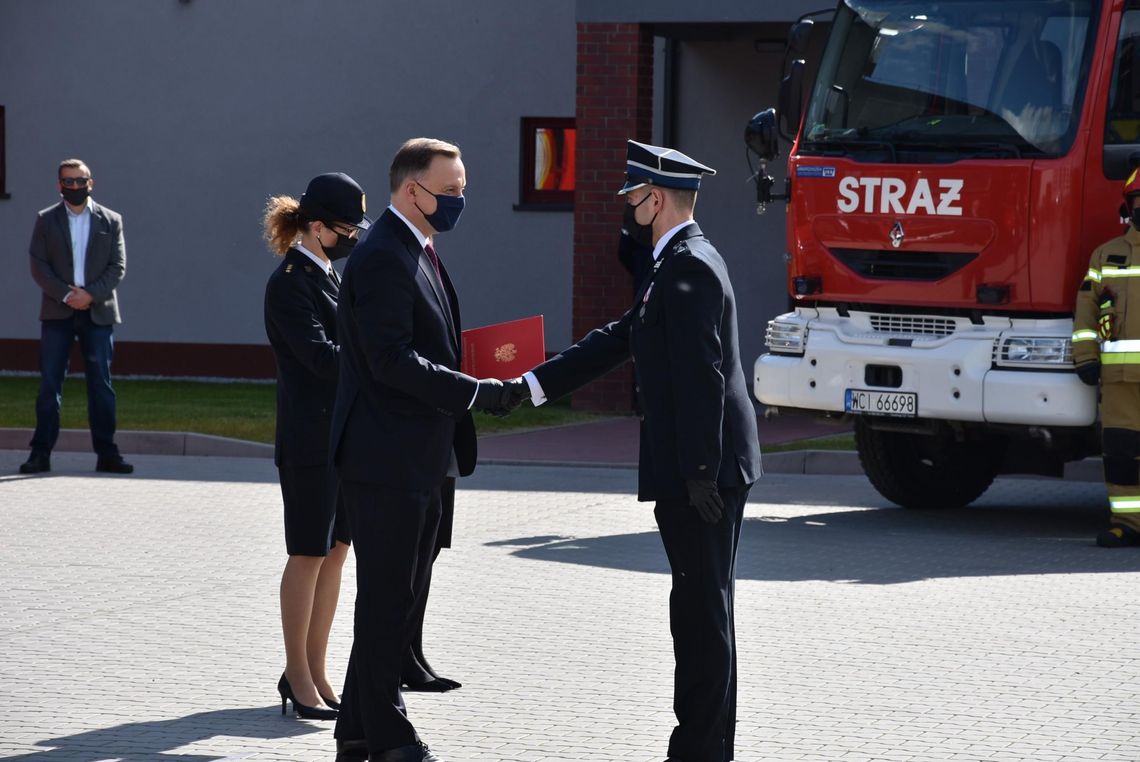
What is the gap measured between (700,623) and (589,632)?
7.95ft

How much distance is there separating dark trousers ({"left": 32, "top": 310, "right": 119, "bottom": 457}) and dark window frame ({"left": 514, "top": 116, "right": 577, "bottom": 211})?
25.6ft

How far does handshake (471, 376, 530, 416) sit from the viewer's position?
19.8 ft

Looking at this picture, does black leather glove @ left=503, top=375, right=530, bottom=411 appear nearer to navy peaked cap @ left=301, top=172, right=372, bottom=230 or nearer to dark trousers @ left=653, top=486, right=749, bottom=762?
dark trousers @ left=653, top=486, right=749, bottom=762

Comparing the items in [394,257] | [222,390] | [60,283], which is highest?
[394,257]

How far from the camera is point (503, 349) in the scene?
21.0 ft

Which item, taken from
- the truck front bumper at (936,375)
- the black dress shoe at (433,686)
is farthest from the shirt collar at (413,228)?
the truck front bumper at (936,375)

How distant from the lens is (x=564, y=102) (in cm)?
2109

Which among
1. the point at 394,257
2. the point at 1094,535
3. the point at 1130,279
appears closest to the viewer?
the point at 394,257

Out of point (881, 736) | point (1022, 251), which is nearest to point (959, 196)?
point (1022, 251)

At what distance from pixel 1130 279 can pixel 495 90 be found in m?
11.6

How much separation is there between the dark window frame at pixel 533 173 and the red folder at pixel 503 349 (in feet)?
48.2

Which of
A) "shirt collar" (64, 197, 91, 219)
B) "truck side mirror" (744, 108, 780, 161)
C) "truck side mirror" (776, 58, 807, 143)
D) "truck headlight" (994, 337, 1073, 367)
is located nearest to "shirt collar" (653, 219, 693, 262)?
"truck headlight" (994, 337, 1073, 367)

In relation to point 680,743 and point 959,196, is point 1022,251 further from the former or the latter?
point 680,743

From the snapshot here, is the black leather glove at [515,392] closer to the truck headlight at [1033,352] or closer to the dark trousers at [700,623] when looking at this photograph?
the dark trousers at [700,623]
